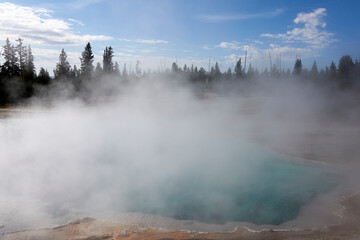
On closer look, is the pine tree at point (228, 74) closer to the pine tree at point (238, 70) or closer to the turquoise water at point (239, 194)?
the pine tree at point (238, 70)

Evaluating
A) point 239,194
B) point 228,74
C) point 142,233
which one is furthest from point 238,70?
point 142,233

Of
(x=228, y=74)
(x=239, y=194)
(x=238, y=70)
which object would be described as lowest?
(x=239, y=194)

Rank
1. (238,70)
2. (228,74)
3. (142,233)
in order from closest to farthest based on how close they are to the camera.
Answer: (142,233) → (238,70) → (228,74)

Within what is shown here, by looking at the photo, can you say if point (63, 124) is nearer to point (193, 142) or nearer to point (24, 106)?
point (193, 142)

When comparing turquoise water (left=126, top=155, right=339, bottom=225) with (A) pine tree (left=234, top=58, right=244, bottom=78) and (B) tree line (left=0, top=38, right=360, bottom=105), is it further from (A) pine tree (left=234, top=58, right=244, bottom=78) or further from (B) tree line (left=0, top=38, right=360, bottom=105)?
(A) pine tree (left=234, top=58, right=244, bottom=78)

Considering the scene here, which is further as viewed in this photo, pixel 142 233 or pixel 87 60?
pixel 87 60

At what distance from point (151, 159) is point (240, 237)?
13.1 ft

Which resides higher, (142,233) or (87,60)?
(87,60)

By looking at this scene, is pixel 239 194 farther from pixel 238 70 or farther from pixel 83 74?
pixel 238 70

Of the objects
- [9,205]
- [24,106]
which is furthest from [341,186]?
[24,106]

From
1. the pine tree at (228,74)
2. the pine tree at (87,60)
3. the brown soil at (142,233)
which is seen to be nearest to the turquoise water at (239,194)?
the brown soil at (142,233)

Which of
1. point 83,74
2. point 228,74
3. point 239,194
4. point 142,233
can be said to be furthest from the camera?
point 228,74

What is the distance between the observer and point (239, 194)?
5.30 meters

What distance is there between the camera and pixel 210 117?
16469mm
